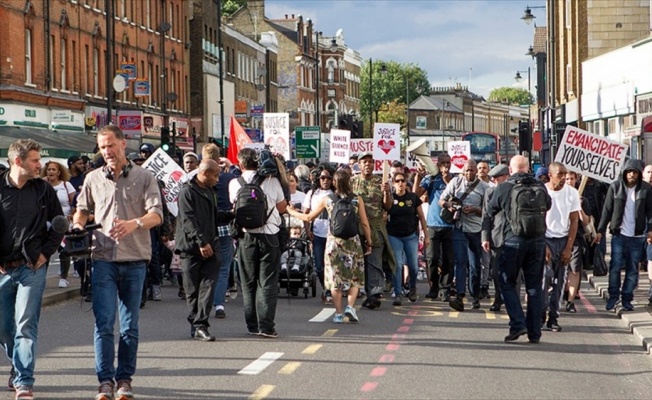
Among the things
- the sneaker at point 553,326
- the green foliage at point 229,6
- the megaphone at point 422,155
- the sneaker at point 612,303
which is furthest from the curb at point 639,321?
the green foliage at point 229,6

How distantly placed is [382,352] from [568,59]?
152 ft

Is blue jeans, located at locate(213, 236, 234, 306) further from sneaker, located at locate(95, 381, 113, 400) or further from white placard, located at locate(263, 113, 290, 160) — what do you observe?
white placard, located at locate(263, 113, 290, 160)

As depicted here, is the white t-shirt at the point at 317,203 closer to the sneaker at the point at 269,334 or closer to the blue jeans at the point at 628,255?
the sneaker at the point at 269,334

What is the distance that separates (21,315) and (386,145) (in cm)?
2291

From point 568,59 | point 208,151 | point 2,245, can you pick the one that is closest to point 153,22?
A: point 568,59

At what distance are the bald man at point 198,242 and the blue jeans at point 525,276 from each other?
294 cm

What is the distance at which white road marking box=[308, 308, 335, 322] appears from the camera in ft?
54.6

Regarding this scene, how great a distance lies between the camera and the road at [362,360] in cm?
1076

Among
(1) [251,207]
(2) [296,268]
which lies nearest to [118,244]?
(1) [251,207]

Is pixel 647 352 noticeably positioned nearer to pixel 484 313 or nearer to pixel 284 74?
pixel 484 313

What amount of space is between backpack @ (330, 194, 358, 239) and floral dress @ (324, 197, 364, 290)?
9cm

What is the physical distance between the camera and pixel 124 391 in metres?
9.91

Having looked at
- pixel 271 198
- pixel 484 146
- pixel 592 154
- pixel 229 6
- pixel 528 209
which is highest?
pixel 229 6

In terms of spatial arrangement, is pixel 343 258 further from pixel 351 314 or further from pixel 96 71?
pixel 96 71
